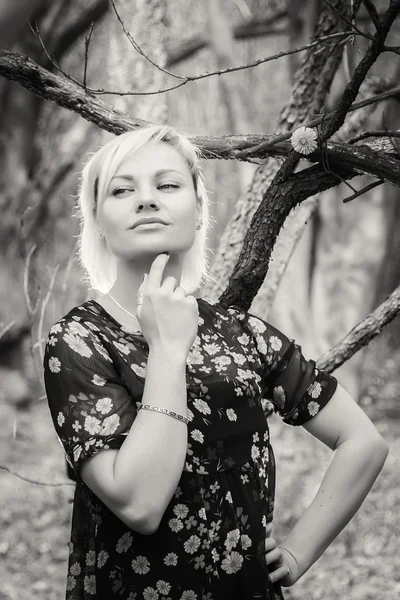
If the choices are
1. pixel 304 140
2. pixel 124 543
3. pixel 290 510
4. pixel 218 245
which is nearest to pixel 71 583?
pixel 124 543

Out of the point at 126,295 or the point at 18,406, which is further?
the point at 18,406

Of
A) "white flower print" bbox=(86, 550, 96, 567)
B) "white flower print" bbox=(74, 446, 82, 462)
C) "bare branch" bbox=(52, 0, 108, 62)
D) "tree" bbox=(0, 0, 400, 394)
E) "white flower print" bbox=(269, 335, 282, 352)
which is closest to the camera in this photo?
"white flower print" bbox=(74, 446, 82, 462)

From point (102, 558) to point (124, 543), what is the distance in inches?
1.9

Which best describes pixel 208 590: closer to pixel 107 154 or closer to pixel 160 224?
pixel 160 224

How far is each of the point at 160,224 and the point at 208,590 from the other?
2.03ft

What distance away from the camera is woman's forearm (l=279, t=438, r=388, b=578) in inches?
52.1

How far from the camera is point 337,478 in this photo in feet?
4.40

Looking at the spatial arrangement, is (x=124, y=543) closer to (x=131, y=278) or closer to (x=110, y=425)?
(x=110, y=425)

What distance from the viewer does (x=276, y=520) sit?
4.17 metres

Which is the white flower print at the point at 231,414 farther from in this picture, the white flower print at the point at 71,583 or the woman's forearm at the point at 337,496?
the white flower print at the point at 71,583

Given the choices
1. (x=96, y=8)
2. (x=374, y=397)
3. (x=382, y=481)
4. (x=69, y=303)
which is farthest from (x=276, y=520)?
(x=96, y=8)

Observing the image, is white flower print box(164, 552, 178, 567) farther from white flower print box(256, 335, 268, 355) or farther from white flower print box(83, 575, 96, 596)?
white flower print box(256, 335, 268, 355)

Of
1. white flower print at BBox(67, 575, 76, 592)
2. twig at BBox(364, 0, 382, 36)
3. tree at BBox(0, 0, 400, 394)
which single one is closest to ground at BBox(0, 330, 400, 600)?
tree at BBox(0, 0, 400, 394)

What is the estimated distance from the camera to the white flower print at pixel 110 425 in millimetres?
1066
